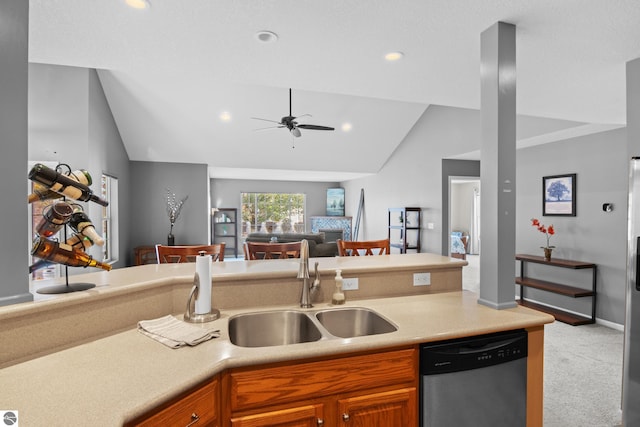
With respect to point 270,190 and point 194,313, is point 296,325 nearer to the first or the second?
point 194,313

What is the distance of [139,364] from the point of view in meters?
1.23

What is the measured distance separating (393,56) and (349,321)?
5.69 feet

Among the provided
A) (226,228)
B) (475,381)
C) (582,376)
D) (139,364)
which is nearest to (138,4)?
(139,364)

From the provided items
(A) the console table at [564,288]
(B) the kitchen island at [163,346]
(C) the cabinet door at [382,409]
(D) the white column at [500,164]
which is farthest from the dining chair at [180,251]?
(A) the console table at [564,288]

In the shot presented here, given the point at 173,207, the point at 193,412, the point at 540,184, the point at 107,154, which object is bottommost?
the point at 193,412

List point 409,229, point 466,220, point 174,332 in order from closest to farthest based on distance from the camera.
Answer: point 174,332
point 409,229
point 466,220

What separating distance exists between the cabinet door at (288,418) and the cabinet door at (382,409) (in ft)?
0.34

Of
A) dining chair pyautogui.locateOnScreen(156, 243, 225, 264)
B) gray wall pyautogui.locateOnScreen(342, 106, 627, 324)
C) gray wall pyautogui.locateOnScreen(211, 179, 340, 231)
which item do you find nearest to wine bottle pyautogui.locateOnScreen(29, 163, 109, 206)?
dining chair pyautogui.locateOnScreen(156, 243, 225, 264)

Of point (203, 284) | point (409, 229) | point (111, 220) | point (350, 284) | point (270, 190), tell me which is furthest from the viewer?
point (270, 190)

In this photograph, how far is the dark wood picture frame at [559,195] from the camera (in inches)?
175

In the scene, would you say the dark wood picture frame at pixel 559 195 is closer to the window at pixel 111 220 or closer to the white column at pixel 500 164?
the white column at pixel 500 164

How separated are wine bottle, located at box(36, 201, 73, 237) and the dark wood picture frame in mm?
5274

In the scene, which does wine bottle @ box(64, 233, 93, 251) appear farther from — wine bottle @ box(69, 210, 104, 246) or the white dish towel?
the white dish towel

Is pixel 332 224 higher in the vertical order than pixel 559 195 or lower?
lower
